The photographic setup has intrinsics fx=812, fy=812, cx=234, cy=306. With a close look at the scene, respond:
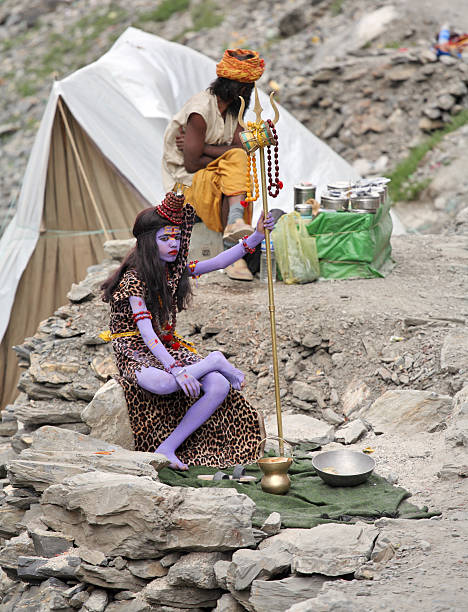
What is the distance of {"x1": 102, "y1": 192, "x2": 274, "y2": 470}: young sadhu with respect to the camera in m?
3.67

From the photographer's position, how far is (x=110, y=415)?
3.82 metres

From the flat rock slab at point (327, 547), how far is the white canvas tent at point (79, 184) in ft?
14.3

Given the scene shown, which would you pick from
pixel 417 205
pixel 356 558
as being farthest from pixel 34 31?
pixel 356 558

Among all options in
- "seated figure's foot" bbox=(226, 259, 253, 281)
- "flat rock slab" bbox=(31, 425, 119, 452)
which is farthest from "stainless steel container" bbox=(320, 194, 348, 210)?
"flat rock slab" bbox=(31, 425, 119, 452)

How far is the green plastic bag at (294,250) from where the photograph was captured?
5586 mm

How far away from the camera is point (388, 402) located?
4.25 metres

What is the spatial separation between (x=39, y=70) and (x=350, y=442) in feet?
51.1

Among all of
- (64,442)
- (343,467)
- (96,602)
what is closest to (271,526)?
(343,467)

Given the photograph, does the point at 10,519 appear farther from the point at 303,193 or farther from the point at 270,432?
the point at 303,193

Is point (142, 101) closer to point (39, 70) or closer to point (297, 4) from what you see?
point (297, 4)

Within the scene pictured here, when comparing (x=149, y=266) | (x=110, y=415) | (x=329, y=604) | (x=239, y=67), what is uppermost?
(x=239, y=67)

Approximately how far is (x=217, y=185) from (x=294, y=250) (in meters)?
0.71

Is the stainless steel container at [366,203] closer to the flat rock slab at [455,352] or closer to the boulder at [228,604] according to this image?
the flat rock slab at [455,352]

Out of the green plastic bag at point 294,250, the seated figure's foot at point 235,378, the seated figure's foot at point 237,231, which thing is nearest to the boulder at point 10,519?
the seated figure's foot at point 235,378
